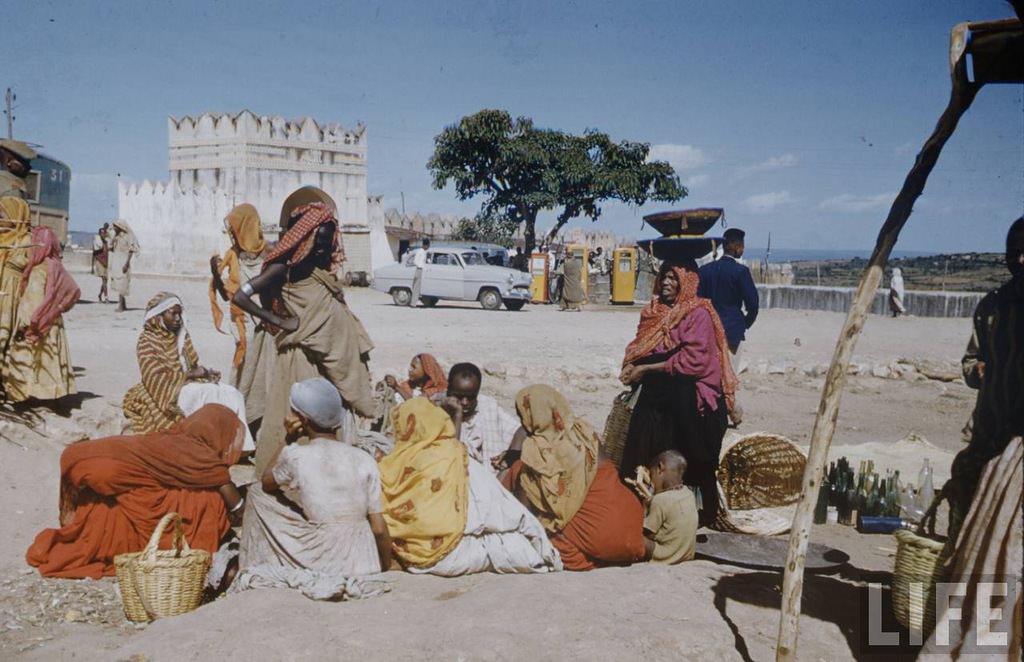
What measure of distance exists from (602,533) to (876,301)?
20.2 m

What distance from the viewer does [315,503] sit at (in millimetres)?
3938

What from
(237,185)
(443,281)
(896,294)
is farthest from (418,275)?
(237,185)

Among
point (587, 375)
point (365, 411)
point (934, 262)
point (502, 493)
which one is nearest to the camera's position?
point (502, 493)

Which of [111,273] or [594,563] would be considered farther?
[111,273]

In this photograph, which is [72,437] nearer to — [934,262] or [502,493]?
[502,493]

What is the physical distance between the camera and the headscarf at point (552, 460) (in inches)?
175

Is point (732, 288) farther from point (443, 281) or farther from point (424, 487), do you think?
point (443, 281)

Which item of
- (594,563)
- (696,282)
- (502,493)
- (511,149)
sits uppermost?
(511,149)

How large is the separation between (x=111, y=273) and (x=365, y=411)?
1342cm

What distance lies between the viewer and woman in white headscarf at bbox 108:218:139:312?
15744 mm

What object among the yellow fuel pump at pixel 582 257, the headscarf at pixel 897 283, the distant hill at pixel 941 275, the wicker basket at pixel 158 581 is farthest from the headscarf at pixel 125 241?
the distant hill at pixel 941 275

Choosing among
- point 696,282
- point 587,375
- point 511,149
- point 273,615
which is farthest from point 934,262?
point 273,615

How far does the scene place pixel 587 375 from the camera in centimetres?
1120

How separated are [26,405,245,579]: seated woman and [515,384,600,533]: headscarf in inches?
69.0
